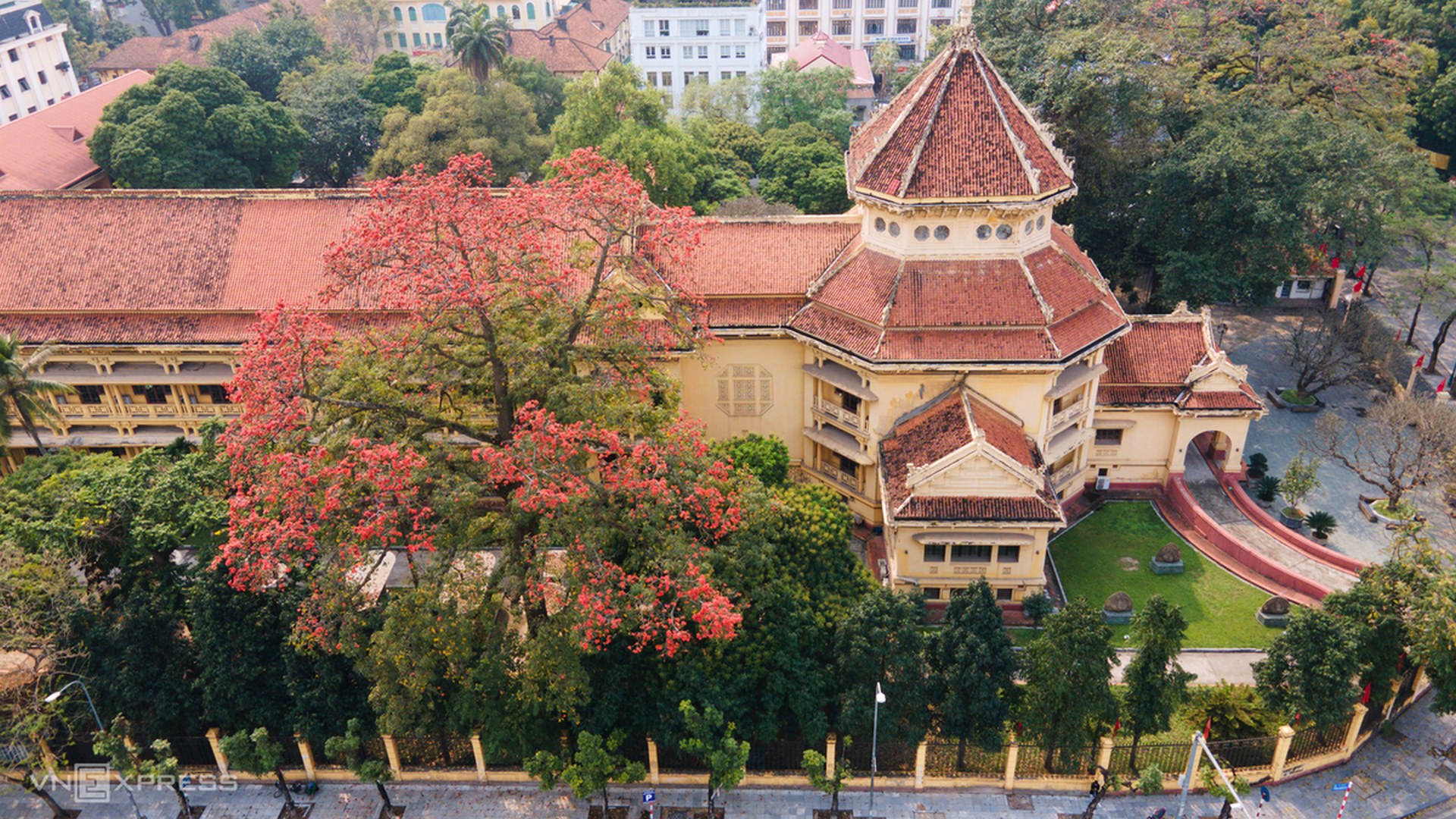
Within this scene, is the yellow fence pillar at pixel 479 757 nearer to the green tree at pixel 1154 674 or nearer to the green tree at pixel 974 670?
the green tree at pixel 974 670

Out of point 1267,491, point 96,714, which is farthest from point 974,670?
point 96,714

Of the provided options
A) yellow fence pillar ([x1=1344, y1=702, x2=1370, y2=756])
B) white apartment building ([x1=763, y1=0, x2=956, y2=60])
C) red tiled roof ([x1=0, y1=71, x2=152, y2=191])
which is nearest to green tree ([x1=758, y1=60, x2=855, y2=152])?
white apartment building ([x1=763, y1=0, x2=956, y2=60])

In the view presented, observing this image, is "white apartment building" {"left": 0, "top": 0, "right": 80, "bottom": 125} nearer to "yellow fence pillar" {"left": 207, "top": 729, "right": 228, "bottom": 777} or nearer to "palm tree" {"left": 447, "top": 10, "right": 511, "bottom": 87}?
"palm tree" {"left": 447, "top": 10, "right": 511, "bottom": 87}

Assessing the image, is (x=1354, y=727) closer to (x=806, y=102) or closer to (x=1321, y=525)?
(x=1321, y=525)

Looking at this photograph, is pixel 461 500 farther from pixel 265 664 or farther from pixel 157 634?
pixel 157 634

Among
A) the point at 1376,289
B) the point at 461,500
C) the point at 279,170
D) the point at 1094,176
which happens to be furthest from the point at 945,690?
the point at 279,170

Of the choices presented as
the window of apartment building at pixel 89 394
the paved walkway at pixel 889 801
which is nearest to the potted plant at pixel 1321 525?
the paved walkway at pixel 889 801
